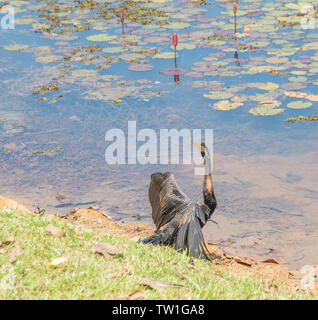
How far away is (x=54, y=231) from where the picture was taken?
408cm

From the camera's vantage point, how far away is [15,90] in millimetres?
9938

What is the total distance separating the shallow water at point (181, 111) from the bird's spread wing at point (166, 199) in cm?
79

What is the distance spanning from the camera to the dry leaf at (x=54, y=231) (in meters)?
4.06

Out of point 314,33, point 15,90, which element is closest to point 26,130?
point 15,90

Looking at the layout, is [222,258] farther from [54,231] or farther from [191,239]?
[54,231]

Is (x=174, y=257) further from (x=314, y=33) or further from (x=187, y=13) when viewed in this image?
(x=187, y=13)

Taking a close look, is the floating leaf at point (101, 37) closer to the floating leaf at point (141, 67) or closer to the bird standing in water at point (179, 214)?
the floating leaf at point (141, 67)

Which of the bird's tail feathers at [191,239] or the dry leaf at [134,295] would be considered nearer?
the dry leaf at [134,295]

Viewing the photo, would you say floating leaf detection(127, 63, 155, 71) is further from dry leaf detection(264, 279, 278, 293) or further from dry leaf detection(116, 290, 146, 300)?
dry leaf detection(116, 290, 146, 300)

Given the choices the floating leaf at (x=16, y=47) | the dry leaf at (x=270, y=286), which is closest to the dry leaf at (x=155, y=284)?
the dry leaf at (x=270, y=286)

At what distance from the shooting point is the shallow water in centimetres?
649
